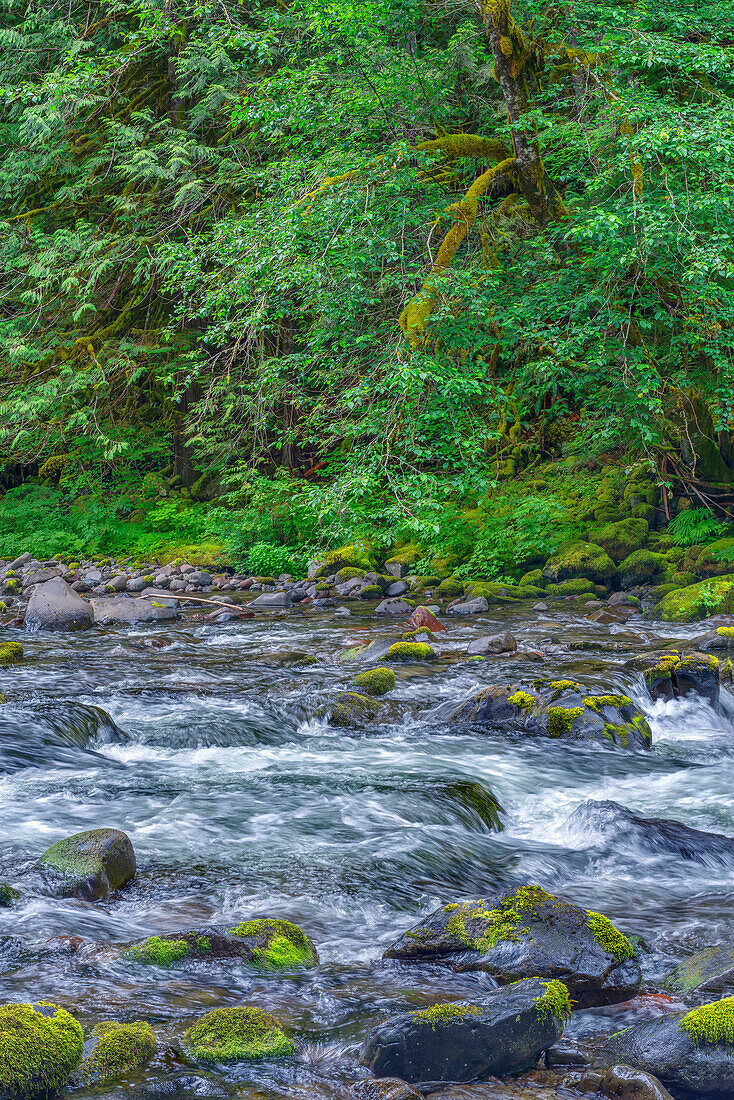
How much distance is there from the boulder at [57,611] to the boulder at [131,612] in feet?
1.21

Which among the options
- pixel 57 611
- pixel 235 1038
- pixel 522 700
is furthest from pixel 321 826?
pixel 57 611

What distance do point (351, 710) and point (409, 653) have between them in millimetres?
1925

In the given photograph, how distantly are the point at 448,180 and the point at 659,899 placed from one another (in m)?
10.0

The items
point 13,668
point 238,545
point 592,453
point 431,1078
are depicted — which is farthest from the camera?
point 238,545

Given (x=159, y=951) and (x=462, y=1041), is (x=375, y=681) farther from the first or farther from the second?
(x=462, y=1041)

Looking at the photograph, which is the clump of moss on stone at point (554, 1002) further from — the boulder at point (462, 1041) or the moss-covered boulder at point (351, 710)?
the moss-covered boulder at point (351, 710)

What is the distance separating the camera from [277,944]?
10.5 feet

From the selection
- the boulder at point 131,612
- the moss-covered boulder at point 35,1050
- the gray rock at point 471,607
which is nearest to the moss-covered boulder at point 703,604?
the gray rock at point 471,607

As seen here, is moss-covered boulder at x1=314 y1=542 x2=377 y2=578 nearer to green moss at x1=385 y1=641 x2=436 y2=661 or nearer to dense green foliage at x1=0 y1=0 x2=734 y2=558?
dense green foliage at x1=0 y1=0 x2=734 y2=558

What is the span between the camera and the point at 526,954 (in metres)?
3.12

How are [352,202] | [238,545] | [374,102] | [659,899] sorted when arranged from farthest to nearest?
[238,545]
[374,102]
[352,202]
[659,899]

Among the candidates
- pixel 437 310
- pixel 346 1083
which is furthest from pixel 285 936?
pixel 437 310

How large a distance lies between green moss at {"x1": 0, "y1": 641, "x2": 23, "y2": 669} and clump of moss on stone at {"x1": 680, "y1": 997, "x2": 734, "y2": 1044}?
25.1 feet

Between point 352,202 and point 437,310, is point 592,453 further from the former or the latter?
point 352,202
